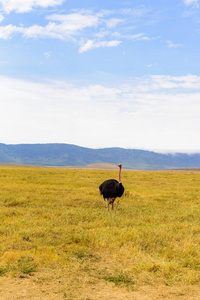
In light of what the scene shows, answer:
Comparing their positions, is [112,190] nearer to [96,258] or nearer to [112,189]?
[112,189]

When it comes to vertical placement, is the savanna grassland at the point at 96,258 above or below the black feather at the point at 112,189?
below

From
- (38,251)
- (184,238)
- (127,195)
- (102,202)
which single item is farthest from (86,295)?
(127,195)

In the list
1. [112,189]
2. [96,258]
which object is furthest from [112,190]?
[96,258]

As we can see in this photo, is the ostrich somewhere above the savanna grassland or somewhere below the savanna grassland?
above

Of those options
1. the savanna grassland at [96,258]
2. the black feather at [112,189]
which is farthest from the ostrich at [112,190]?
the savanna grassland at [96,258]

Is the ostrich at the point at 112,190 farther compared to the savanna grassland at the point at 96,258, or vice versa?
the ostrich at the point at 112,190

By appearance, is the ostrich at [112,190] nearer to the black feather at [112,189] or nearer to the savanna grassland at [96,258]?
the black feather at [112,189]

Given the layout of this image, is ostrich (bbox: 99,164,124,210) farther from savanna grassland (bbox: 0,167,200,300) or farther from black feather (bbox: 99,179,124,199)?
savanna grassland (bbox: 0,167,200,300)

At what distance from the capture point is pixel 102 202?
56.6 feet

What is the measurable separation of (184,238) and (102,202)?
8.40 metres

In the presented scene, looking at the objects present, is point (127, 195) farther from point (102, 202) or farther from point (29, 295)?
point (29, 295)

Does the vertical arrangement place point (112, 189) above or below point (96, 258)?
above

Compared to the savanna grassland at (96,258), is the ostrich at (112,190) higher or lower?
higher

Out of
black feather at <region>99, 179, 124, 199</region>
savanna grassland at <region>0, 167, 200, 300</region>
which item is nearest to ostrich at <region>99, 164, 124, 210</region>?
black feather at <region>99, 179, 124, 199</region>
